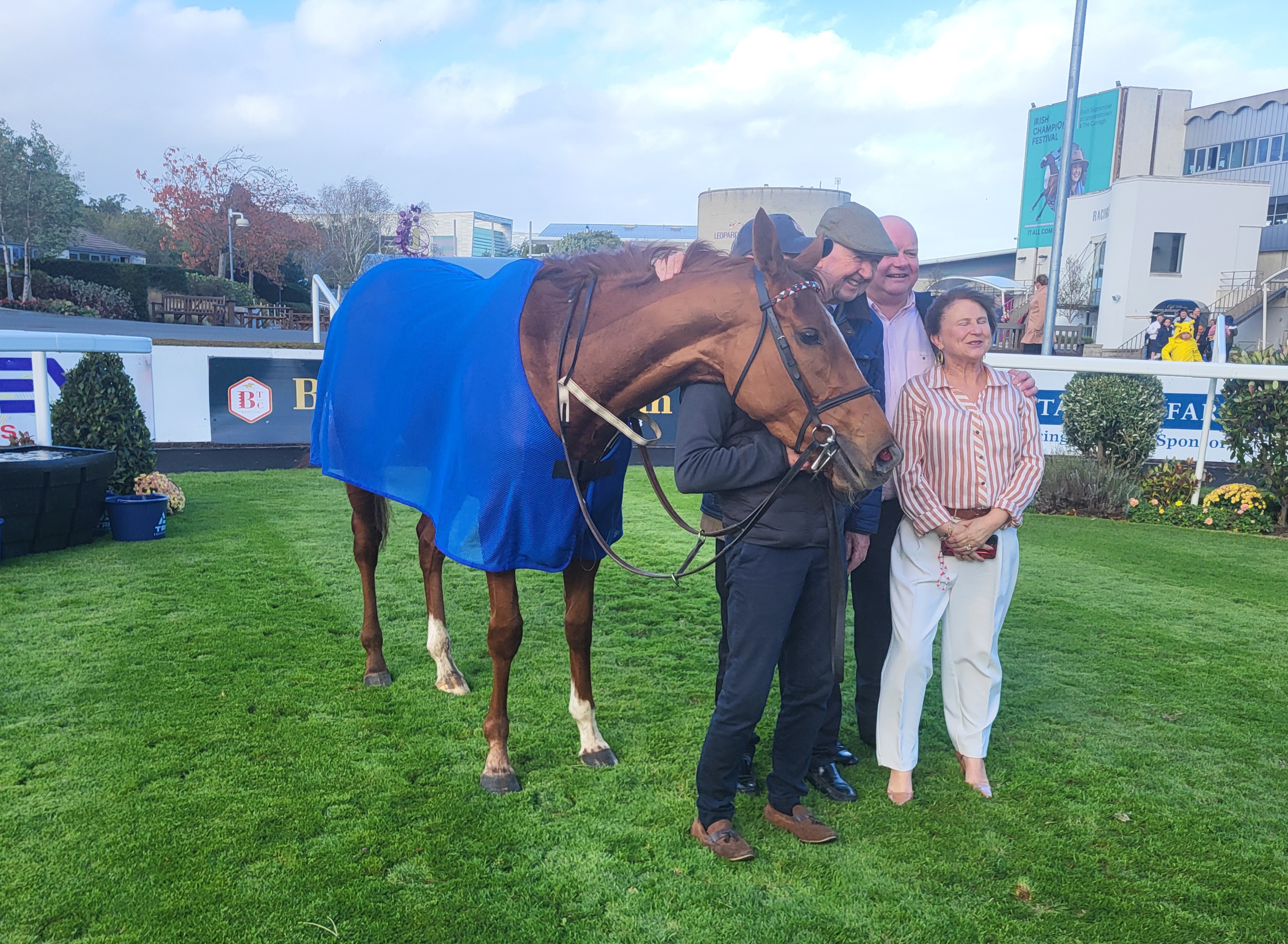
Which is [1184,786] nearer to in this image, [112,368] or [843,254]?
[843,254]

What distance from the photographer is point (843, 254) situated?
2695 millimetres

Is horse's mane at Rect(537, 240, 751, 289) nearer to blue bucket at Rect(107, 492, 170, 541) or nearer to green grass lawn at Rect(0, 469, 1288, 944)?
green grass lawn at Rect(0, 469, 1288, 944)

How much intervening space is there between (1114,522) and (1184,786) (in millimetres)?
5722

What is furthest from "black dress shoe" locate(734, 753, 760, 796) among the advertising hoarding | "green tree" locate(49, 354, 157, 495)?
the advertising hoarding

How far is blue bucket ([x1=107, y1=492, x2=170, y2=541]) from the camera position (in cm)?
616

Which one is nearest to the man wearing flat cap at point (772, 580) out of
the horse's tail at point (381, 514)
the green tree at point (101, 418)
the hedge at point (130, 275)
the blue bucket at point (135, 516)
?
the horse's tail at point (381, 514)

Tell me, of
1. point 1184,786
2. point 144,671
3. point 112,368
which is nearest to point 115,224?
point 112,368

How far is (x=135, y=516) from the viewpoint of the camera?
6.16 metres

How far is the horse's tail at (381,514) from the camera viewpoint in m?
4.19

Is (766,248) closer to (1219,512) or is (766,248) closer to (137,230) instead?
(1219,512)

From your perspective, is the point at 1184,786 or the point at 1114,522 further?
the point at 1114,522

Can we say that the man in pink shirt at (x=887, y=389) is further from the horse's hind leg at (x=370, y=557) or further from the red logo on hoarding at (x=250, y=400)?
the red logo on hoarding at (x=250, y=400)

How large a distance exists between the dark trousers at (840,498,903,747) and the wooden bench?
2564cm

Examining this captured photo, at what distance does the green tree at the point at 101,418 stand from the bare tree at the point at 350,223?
31342mm
